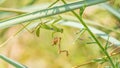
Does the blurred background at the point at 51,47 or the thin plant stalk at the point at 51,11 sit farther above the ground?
the thin plant stalk at the point at 51,11

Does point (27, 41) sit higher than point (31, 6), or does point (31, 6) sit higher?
point (31, 6)

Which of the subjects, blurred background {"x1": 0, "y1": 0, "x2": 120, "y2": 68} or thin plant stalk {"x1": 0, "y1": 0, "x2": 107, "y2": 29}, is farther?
blurred background {"x1": 0, "y1": 0, "x2": 120, "y2": 68}

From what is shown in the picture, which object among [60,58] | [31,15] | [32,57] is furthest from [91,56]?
[31,15]

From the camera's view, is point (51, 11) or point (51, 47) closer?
point (51, 11)

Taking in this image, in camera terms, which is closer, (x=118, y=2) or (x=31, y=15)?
(x=31, y=15)

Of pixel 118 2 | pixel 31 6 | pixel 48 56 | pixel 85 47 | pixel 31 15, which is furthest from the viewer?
pixel 48 56

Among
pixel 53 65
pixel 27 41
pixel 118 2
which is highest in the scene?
pixel 118 2

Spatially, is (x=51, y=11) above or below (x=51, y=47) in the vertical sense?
above

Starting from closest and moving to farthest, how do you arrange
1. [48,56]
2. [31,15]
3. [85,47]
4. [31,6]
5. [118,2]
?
[31,15], [31,6], [118,2], [85,47], [48,56]

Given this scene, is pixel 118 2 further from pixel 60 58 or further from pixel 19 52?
pixel 19 52

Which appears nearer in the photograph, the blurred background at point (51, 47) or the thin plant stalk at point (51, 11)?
the thin plant stalk at point (51, 11)

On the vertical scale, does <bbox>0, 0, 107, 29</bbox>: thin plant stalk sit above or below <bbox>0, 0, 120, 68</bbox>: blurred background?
above
